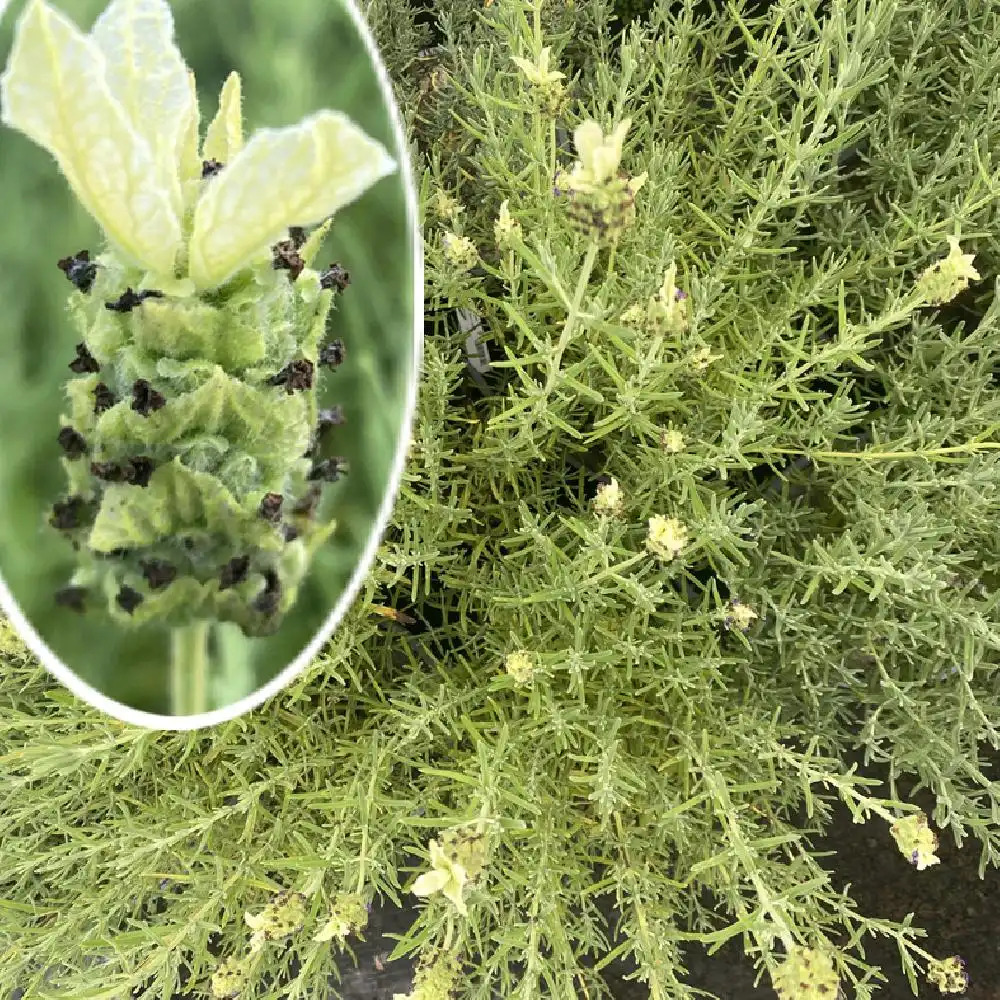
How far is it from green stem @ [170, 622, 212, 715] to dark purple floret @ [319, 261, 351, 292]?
0.15 meters

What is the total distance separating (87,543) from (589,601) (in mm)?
423

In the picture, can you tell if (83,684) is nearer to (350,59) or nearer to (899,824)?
(350,59)

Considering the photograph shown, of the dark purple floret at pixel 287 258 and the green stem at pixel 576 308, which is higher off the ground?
the dark purple floret at pixel 287 258

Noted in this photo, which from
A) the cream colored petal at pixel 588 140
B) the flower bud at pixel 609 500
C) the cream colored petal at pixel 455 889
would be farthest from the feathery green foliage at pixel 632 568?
the cream colored petal at pixel 588 140

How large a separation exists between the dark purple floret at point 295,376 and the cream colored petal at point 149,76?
0.07 m

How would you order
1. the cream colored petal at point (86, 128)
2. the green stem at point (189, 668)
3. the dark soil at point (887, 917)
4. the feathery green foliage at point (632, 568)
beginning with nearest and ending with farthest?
1. the cream colored petal at point (86, 128)
2. the green stem at point (189, 668)
3. the feathery green foliage at point (632, 568)
4. the dark soil at point (887, 917)

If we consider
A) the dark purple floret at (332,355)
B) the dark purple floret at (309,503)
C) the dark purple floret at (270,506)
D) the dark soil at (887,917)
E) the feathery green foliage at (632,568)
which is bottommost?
the dark soil at (887,917)

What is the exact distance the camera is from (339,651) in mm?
657

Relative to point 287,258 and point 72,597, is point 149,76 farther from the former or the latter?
point 72,597

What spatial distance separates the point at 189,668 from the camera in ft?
1.10

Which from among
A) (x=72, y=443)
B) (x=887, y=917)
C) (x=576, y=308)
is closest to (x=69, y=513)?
(x=72, y=443)

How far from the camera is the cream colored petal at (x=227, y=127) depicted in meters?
0.32

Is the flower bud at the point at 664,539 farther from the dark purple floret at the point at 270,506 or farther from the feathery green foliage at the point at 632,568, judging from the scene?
the dark purple floret at the point at 270,506

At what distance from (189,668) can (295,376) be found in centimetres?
13
